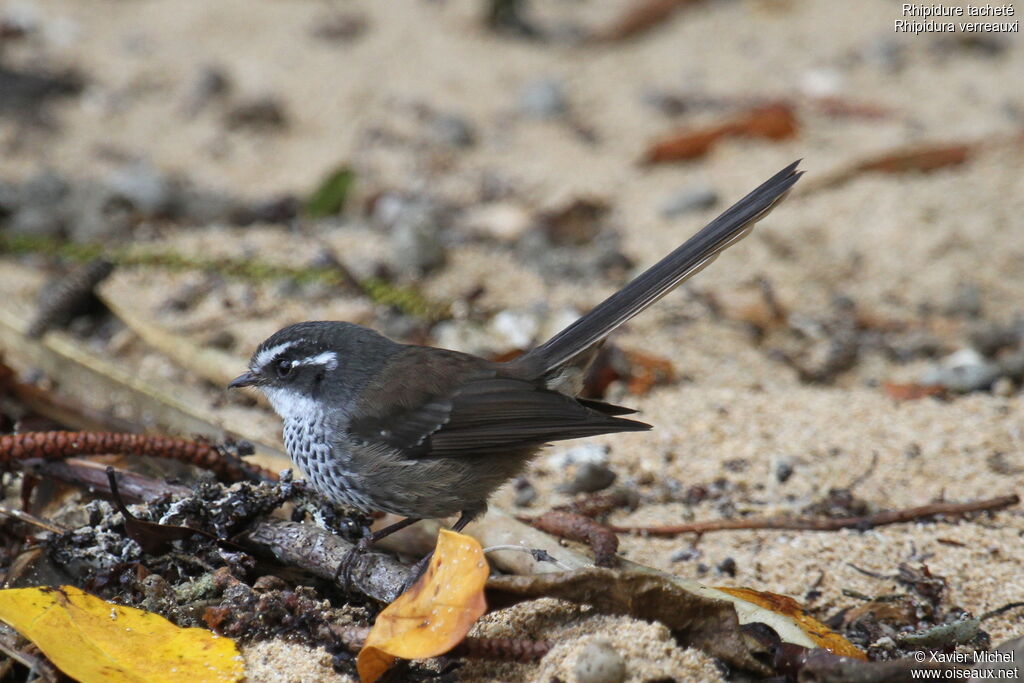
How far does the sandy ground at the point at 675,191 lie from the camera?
12.2 feet

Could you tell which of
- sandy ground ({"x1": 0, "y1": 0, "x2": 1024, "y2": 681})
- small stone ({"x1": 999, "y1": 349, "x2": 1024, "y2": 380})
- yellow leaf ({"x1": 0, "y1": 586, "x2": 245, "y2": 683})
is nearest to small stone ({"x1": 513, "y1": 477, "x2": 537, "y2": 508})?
sandy ground ({"x1": 0, "y1": 0, "x2": 1024, "y2": 681})

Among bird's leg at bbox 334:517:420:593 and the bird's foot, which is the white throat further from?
the bird's foot

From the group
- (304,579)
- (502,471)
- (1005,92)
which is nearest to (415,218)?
(502,471)

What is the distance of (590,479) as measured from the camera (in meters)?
4.10

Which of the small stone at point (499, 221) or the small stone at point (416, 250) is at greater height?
the small stone at point (499, 221)

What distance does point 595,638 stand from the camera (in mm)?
2771

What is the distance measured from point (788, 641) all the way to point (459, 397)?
1431 mm

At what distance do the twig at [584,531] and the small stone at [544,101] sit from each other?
4.76 metres

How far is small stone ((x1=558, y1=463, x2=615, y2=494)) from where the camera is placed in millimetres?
4098

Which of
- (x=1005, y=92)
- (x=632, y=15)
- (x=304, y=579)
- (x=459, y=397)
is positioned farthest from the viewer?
(x=632, y=15)

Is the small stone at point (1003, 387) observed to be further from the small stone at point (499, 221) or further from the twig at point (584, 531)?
the small stone at point (499, 221)

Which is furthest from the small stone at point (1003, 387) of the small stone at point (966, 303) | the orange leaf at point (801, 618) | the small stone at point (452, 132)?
the small stone at point (452, 132)

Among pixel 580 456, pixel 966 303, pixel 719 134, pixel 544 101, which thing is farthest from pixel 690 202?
pixel 580 456

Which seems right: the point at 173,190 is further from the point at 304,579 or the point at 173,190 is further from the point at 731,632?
the point at 731,632
